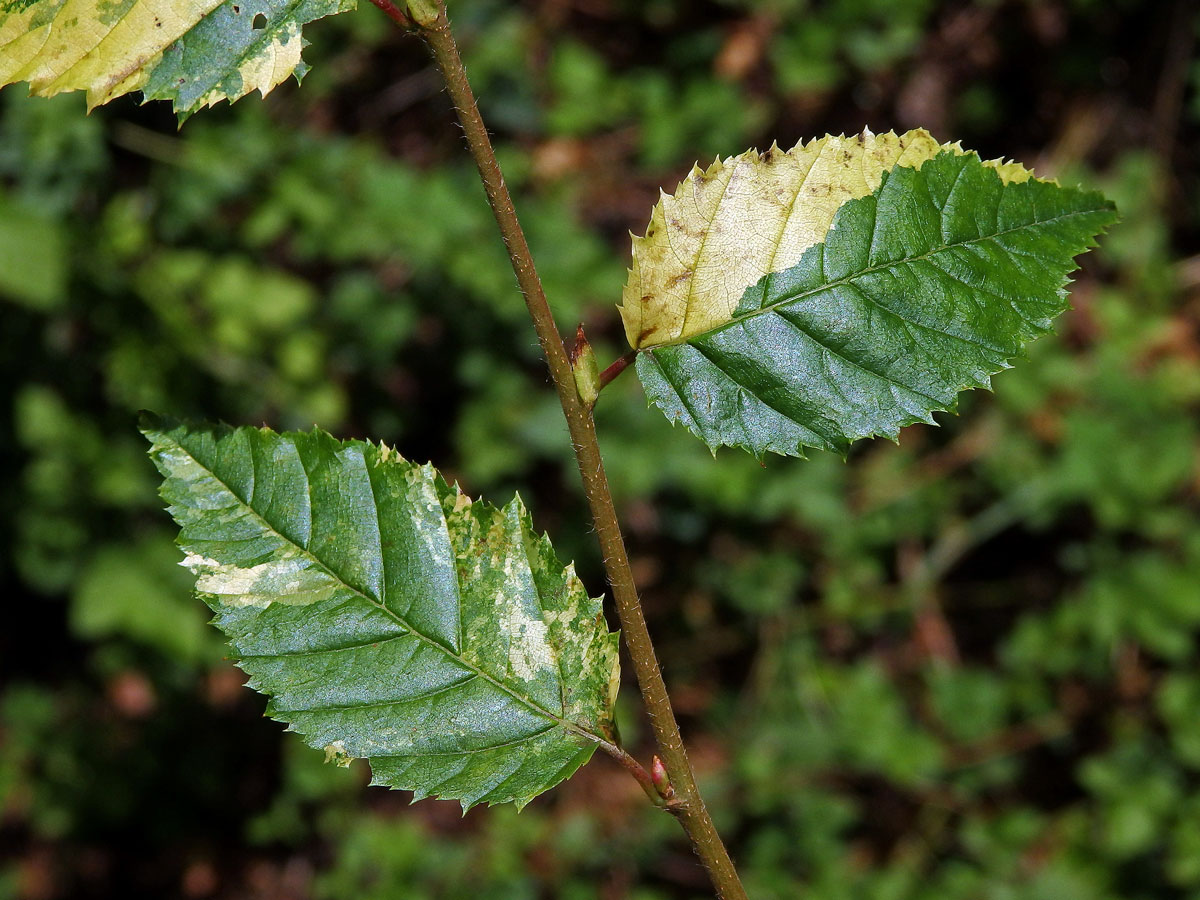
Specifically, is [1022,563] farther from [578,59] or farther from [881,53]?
[578,59]

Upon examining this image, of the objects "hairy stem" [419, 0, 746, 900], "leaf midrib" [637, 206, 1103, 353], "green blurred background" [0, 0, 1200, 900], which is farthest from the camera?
"green blurred background" [0, 0, 1200, 900]

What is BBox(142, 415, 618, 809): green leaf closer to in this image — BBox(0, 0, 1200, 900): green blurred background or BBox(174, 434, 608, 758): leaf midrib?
BBox(174, 434, 608, 758): leaf midrib

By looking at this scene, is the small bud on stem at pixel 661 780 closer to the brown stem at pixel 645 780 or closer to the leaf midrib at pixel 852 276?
the brown stem at pixel 645 780

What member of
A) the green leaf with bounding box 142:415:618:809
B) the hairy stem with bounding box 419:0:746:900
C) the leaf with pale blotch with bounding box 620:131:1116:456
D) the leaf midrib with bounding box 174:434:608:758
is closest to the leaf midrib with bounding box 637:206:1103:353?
the leaf with pale blotch with bounding box 620:131:1116:456

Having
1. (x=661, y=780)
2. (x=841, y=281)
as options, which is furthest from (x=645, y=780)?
(x=841, y=281)

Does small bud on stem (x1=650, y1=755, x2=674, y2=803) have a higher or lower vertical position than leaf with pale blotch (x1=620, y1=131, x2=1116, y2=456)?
lower

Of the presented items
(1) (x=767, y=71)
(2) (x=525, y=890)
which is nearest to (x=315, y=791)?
(2) (x=525, y=890)

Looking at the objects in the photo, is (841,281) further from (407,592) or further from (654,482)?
(654,482)
